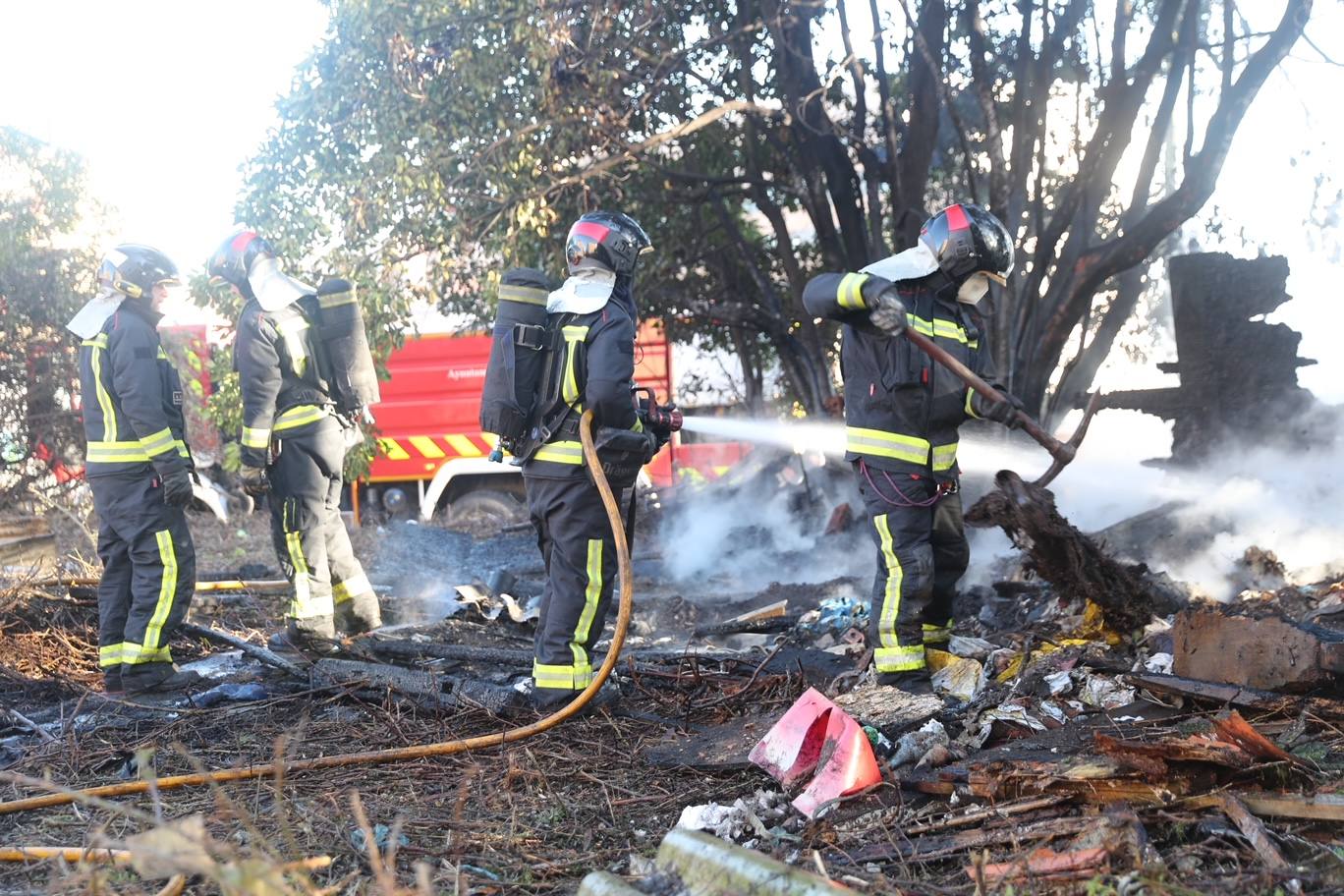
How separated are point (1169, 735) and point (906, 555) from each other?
128 centimetres

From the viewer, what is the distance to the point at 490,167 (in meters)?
8.12

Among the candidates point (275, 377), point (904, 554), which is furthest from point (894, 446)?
point (275, 377)

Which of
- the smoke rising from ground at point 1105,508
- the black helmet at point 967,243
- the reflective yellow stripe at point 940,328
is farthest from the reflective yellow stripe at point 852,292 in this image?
the smoke rising from ground at point 1105,508

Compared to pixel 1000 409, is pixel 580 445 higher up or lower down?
lower down

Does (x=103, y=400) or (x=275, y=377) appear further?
(x=275, y=377)

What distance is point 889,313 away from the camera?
164 inches

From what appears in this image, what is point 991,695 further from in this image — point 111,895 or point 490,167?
point 490,167

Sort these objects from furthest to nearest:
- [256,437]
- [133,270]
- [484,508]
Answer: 1. [484,508]
2. [256,437]
3. [133,270]

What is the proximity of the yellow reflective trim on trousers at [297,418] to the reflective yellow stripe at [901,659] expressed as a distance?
3.20m

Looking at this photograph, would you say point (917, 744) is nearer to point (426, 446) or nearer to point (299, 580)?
point (299, 580)

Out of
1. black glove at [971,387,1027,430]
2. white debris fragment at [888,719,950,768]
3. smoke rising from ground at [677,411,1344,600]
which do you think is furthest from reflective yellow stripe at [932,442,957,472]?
smoke rising from ground at [677,411,1344,600]

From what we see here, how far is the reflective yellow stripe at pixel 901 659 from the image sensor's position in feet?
14.3

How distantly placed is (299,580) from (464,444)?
6416 millimetres

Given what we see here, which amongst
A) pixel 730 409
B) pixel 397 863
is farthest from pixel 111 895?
pixel 730 409
